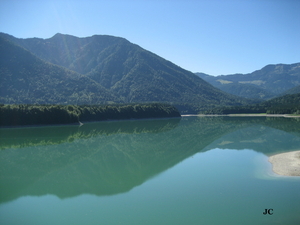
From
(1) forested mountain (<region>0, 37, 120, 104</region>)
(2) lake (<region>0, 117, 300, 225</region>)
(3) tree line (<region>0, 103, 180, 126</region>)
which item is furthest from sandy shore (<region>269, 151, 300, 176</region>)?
(1) forested mountain (<region>0, 37, 120, 104</region>)

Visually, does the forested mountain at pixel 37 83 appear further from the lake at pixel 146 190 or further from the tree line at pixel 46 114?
the lake at pixel 146 190

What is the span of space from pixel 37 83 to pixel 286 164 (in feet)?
551

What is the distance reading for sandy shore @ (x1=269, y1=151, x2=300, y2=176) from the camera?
64.4 ft

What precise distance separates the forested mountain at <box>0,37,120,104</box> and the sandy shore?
150 metres

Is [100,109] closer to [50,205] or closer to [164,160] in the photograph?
[164,160]

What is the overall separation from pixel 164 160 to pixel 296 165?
13.0 m

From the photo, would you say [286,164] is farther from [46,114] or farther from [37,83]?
[37,83]

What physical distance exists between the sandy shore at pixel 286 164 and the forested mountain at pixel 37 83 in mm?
149668

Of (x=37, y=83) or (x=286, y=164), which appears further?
Answer: (x=37, y=83)

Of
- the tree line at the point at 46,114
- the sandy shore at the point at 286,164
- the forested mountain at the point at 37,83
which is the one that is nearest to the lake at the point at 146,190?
the sandy shore at the point at 286,164

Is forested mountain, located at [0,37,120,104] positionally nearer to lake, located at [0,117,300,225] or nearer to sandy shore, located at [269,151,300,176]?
lake, located at [0,117,300,225]

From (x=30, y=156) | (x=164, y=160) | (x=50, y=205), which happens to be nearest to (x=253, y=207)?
(x=50, y=205)

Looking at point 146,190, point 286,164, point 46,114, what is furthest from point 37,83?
point 286,164

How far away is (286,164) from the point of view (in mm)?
22031
